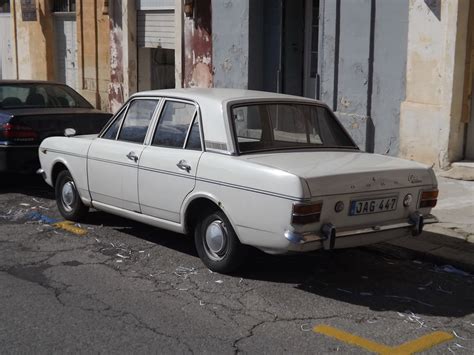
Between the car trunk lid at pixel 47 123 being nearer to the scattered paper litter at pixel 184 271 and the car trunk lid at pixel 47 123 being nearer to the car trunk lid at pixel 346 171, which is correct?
the scattered paper litter at pixel 184 271

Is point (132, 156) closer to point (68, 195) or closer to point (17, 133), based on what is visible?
point (68, 195)

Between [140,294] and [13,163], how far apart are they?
443 centimetres

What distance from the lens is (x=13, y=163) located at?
937 cm

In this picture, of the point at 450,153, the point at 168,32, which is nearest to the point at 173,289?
the point at 450,153

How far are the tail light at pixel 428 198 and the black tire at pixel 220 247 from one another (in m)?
1.52

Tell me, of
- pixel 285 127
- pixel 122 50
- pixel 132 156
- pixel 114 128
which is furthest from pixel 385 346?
pixel 122 50

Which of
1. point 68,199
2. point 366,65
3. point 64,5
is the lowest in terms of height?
point 68,199

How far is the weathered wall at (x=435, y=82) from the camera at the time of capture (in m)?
9.94

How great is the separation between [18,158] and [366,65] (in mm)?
5312

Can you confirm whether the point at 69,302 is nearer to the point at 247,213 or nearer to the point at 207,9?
the point at 247,213

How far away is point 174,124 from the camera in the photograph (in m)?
6.70

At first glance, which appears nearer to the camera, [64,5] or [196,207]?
[196,207]

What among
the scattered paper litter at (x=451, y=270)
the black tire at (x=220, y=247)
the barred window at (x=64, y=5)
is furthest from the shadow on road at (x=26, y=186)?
the barred window at (x=64, y=5)

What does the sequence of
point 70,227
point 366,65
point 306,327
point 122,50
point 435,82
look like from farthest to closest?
point 122,50
point 366,65
point 435,82
point 70,227
point 306,327
